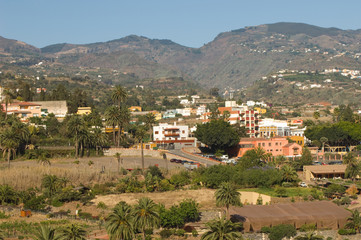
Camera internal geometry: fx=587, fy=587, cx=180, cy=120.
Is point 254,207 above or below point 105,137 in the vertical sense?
below

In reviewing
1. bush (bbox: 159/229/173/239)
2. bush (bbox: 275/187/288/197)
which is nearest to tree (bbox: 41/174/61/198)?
bush (bbox: 159/229/173/239)

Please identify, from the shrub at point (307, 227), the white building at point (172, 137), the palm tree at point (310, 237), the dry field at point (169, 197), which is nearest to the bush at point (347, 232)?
the shrub at point (307, 227)

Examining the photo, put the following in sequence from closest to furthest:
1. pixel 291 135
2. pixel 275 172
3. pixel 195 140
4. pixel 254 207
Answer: pixel 254 207, pixel 275 172, pixel 195 140, pixel 291 135

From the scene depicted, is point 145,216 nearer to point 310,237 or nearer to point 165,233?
point 165,233

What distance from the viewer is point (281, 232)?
62844 millimetres

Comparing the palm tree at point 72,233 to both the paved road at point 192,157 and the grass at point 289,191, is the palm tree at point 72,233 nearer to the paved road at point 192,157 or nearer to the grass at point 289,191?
the grass at point 289,191

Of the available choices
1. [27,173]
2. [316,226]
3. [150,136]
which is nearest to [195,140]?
[150,136]

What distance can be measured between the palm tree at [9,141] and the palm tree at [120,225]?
46242mm

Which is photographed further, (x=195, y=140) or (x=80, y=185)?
(x=195, y=140)

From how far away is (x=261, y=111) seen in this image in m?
198

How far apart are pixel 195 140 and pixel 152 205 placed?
6998 cm

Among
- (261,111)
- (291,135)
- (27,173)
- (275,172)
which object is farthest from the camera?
(261,111)

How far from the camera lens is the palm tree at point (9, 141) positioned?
94375mm

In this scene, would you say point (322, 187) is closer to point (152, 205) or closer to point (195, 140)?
point (152, 205)
